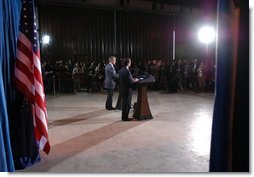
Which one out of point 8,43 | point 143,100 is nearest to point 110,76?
point 143,100

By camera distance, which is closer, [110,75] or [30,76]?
[30,76]

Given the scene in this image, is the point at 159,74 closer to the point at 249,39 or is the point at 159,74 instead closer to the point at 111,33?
the point at 111,33

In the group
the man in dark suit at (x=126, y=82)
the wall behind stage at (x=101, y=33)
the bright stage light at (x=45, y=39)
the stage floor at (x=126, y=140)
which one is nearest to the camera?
the stage floor at (x=126, y=140)

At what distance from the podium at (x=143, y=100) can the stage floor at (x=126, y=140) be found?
0.29 metres

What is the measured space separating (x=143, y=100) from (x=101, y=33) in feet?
36.0

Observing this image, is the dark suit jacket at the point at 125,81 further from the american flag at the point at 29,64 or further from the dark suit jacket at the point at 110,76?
the american flag at the point at 29,64

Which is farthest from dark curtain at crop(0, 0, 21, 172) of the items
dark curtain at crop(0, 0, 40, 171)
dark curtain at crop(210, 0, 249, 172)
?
dark curtain at crop(210, 0, 249, 172)

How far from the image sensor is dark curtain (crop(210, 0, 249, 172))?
9.80ft

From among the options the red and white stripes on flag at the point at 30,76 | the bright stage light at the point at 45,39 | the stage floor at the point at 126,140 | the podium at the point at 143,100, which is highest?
the bright stage light at the point at 45,39

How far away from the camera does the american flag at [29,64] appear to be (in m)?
4.77

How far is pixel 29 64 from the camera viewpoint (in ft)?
15.9

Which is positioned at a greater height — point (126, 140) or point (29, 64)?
point (29, 64)

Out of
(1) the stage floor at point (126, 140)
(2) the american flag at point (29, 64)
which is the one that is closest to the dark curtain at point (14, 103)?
(2) the american flag at point (29, 64)

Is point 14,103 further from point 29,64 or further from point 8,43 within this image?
point 8,43
